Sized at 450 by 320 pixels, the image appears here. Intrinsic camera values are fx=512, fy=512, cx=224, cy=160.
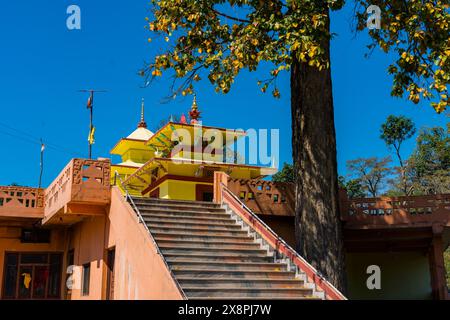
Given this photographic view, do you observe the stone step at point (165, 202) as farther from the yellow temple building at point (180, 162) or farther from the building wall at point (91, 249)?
the yellow temple building at point (180, 162)

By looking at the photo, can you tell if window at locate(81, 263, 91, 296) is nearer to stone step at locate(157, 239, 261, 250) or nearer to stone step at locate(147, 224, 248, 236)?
stone step at locate(147, 224, 248, 236)

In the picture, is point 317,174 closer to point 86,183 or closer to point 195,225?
point 195,225

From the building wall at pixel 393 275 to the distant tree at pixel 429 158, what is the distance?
65.4 feet

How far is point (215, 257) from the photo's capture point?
10430 mm

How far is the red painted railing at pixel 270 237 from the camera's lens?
919cm

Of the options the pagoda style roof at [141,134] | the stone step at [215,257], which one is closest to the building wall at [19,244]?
the stone step at [215,257]

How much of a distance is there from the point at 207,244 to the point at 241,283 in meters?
1.67

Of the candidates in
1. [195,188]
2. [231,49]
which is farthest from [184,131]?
[231,49]

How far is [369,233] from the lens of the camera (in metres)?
15.0

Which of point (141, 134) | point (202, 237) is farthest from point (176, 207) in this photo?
point (141, 134)

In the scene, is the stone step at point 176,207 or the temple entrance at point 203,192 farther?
the temple entrance at point 203,192

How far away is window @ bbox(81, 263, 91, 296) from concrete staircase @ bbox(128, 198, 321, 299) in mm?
3277

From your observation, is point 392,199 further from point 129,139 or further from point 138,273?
point 129,139

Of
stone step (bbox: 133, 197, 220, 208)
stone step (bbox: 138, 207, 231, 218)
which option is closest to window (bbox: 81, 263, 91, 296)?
stone step (bbox: 133, 197, 220, 208)
